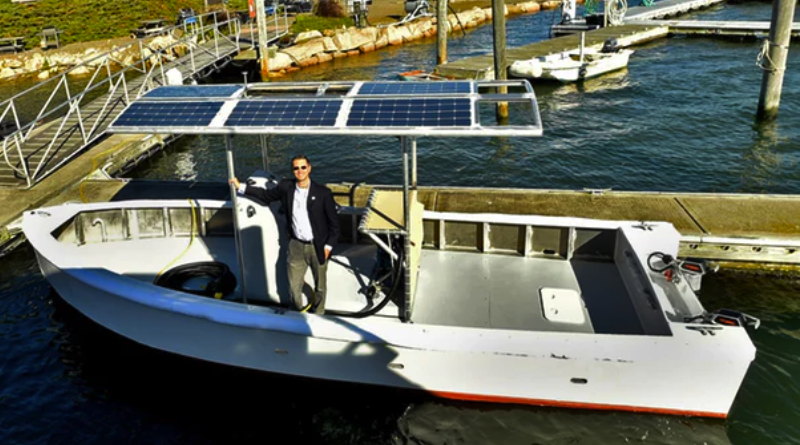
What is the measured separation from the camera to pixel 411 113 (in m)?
7.61

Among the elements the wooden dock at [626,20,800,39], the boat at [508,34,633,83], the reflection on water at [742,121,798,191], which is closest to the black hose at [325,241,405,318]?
the reflection on water at [742,121,798,191]

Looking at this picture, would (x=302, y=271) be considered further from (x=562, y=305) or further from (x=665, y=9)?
(x=665, y=9)

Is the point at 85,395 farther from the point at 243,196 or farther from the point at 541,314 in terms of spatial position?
the point at 541,314

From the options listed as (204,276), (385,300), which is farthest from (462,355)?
(204,276)

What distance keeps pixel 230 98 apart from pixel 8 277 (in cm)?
720

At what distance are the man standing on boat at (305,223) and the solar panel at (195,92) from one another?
1.53 meters

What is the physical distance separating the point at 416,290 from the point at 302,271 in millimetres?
1876

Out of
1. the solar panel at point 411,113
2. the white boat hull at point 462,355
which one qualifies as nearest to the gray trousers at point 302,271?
the white boat hull at point 462,355

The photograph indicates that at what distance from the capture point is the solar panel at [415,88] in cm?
835

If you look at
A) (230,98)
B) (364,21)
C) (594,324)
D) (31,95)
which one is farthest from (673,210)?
(364,21)

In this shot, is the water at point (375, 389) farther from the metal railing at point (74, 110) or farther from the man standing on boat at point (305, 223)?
the metal railing at point (74, 110)

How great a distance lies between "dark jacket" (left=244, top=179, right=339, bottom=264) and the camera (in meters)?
7.91

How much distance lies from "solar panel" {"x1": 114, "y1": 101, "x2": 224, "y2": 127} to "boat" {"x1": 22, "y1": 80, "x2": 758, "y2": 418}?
0.11 feet

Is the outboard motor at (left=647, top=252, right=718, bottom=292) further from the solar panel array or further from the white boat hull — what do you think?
the solar panel array
